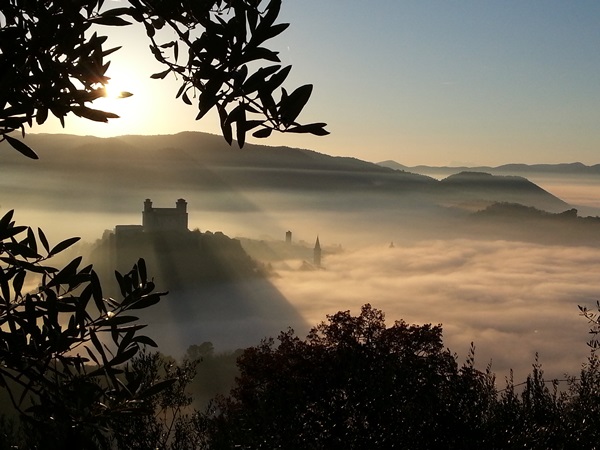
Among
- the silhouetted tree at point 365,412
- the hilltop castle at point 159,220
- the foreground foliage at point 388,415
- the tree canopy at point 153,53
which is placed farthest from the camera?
the hilltop castle at point 159,220

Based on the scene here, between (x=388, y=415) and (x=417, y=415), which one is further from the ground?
(x=417, y=415)

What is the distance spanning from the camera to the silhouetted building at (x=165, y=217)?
105 m

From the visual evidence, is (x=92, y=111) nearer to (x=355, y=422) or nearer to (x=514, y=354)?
(x=355, y=422)

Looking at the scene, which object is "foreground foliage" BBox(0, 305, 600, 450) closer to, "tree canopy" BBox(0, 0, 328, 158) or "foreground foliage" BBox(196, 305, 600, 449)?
"foreground foliage" BBox(196, 305, 600, 449)

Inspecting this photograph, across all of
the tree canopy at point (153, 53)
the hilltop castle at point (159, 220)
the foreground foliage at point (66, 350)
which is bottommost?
the hilltop castle at point (159, 220)

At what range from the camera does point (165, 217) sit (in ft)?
349

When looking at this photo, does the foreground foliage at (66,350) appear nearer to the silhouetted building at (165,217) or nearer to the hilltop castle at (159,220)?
the hilltop castle at (159,220)

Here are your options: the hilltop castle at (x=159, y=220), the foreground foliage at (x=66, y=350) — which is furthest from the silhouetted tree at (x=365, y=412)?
the hilltop castle at (x=159, y=220)

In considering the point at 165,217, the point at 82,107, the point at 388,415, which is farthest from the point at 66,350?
the point at 165,217

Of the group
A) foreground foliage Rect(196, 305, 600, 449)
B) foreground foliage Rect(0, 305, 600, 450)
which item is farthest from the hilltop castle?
foreground foliage Rect(0, 305, 600, 450)

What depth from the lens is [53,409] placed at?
12.2 ft

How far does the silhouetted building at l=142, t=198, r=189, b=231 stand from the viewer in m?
105

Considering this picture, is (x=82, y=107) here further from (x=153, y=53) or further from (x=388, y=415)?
(x=388, y=415)

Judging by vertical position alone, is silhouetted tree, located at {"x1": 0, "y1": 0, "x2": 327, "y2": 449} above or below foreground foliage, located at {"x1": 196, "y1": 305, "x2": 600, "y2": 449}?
above
